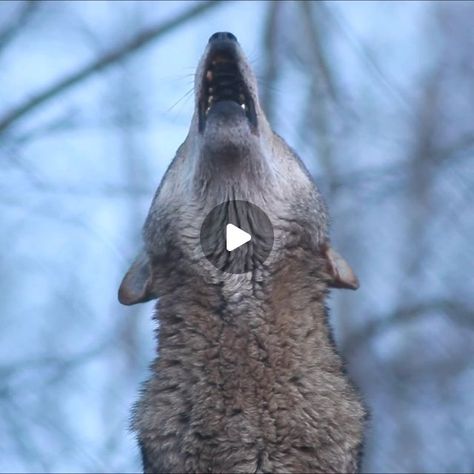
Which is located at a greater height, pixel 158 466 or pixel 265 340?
pixel 265 340

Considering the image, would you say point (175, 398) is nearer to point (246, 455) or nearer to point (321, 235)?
point (246, 455)

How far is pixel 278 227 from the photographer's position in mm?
7391

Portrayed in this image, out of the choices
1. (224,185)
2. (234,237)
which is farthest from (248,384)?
(224,185)

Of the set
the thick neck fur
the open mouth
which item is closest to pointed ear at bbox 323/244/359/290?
the thick neck fur

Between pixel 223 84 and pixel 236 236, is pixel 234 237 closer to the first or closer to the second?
pixel 236 236

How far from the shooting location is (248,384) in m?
6.91

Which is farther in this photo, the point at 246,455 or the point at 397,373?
the point at 397,373

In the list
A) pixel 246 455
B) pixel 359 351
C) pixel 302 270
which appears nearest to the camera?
pixel 246 455

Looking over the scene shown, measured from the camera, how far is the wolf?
6.85 m

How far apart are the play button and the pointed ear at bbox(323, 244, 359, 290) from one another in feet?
0.97

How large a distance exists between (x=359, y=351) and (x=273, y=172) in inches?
196

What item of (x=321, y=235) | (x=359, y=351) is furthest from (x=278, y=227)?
(x=359, y=351)

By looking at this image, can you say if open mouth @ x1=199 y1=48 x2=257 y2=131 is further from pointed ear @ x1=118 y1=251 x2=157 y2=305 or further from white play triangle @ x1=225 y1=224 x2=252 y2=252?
pointed ear @ x1=118 y1=251 x2=157 y2=305

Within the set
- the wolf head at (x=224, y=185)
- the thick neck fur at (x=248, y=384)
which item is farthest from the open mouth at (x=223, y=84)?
→ the thick neck fur at (x=248, y=384)
